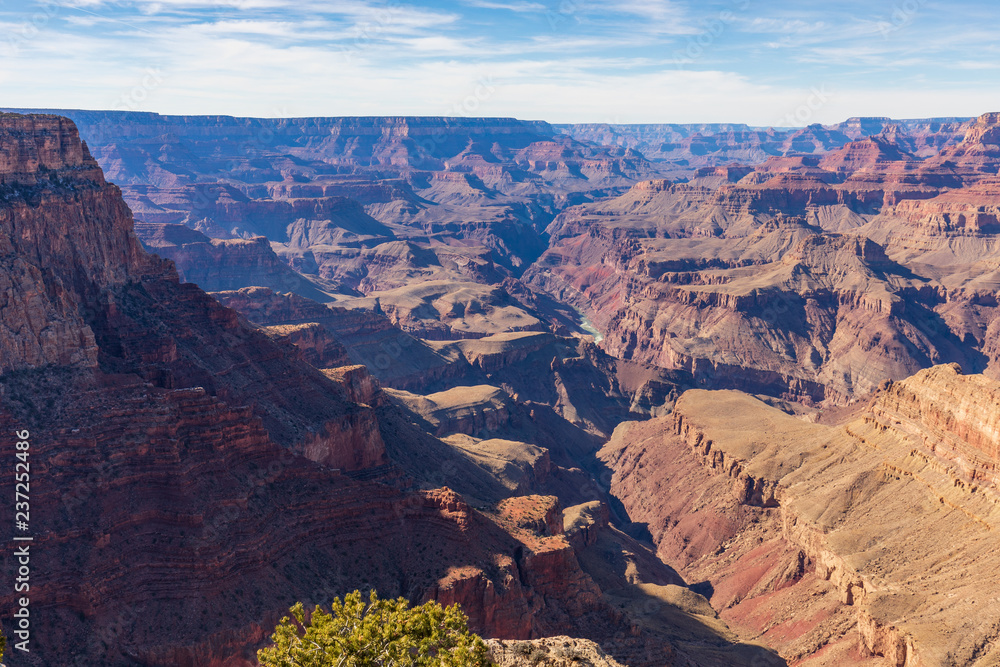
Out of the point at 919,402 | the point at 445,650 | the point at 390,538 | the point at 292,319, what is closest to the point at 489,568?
the point at 390,538

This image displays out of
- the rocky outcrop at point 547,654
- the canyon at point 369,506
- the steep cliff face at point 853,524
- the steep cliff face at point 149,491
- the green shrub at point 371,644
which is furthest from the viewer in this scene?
the steep cliff face at point 853,524

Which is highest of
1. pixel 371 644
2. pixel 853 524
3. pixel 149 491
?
pixel 371 644

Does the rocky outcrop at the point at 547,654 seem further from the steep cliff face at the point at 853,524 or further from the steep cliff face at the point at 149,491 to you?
the steep cliff face at the point at 853,524

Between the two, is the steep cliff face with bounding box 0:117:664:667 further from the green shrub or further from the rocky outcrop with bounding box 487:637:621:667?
the green shrub

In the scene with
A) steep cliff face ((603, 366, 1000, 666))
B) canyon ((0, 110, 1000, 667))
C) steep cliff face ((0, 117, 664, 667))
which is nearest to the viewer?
steep cliff face ((0, 117, 664, 667))

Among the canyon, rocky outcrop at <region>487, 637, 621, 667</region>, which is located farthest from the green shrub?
the canyon

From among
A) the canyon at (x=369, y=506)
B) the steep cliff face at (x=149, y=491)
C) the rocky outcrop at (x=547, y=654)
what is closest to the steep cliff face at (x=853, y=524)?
the canyon at (x=369, y=506)

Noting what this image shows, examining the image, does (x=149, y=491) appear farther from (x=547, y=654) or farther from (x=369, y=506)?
(x=547, y=654)

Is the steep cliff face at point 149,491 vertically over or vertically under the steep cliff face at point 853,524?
over

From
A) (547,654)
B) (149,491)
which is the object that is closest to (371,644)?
(547,654)
